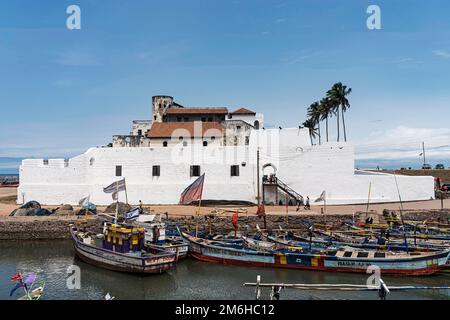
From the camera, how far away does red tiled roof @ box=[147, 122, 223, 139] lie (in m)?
44.7

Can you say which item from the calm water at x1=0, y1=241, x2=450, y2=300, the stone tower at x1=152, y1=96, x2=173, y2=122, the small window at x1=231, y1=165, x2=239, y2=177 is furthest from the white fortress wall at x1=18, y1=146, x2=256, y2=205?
the stone tower at x1=152, y1=96, x2=173, y2=122

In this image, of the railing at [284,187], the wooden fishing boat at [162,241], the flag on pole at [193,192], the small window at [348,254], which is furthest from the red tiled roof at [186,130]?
the small window at [348,254]

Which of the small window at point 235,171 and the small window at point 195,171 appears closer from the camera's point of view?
the small window at point 235,171

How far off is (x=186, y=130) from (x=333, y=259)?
92.8ft

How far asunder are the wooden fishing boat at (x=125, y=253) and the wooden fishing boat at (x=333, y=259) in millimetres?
2972

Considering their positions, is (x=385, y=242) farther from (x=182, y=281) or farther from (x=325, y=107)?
(x=325, y=107)

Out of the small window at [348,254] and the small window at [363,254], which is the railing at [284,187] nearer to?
the small window at [348,254]

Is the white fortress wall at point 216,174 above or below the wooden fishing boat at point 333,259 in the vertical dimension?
above

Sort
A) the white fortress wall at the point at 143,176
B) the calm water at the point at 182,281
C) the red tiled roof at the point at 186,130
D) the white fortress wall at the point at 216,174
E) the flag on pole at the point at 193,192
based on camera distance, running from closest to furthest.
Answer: the calm water at the point at 182,281 < the flag on pole at the point at 193,192 < the white fortress wall at the point at 216,174 < the white fortress wall at the point at 143,176 < the red tiled roof at the point at 186,130

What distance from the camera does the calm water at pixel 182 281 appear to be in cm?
1703

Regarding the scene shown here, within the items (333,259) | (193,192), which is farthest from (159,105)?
(333,259)

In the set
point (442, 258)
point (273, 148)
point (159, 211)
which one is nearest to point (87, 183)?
point (159, 211)

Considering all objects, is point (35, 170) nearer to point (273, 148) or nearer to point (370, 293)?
point (273, 148)

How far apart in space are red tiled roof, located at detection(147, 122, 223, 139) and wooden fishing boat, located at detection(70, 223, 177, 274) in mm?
22844
